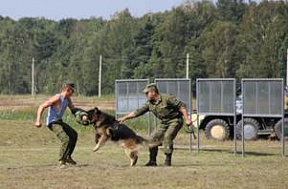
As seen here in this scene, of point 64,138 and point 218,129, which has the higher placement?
point 64,138

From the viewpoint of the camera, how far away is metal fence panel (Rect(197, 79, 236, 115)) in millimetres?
22547

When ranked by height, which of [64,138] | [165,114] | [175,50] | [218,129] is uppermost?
[175,50]

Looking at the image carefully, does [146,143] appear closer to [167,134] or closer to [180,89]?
[167,134]

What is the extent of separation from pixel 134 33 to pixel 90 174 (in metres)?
67.9

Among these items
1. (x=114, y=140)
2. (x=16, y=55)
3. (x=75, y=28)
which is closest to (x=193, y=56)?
(x=16, y=55)

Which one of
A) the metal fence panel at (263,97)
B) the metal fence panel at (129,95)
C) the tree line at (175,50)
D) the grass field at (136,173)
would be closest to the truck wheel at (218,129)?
the metal fence panel at (129,95)

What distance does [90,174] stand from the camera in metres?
13.8

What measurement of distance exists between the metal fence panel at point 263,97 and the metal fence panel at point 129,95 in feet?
13.2

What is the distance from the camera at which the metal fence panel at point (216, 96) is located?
74.0 ft

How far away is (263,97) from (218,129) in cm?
674

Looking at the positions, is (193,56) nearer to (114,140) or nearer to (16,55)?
(16,55)

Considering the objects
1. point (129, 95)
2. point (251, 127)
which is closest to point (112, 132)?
point (129, 95)

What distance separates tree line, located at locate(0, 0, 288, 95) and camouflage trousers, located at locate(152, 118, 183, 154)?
170 feet

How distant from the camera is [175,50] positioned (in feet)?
252
